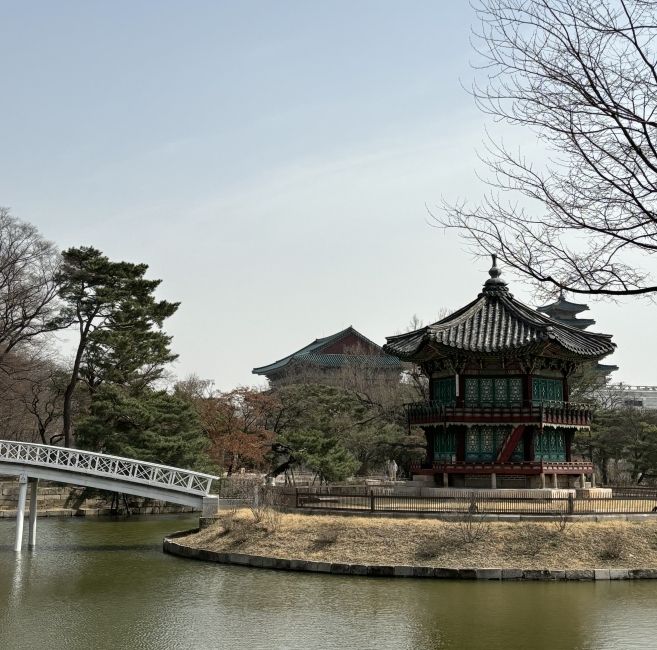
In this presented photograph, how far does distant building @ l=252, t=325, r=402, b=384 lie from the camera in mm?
79062

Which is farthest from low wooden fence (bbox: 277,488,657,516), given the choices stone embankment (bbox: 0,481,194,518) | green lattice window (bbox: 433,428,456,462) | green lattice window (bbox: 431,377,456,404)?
stone embankment (bbox: 0,481,194,518)

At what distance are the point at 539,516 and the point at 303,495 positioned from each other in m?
7.70

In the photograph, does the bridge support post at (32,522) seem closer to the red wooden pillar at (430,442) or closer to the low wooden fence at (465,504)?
the low wooden fence at (465,504)

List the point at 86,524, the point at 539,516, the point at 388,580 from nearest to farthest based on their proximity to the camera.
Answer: the point at 388,580 < the point at 539,516 < the point at 86,524

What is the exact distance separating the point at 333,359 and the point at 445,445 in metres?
52.9

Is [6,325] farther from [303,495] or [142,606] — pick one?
[142,606]

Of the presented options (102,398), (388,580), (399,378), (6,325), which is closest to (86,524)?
(102,398)

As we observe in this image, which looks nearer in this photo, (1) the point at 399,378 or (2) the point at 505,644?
(2) the point at 505,644

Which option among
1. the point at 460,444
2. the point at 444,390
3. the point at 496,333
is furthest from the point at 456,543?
the point at 496,333

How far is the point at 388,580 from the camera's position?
2191 centimetres

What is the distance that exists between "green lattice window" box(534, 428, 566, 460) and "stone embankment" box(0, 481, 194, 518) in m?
23.4

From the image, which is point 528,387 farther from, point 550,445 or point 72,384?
point 72,384

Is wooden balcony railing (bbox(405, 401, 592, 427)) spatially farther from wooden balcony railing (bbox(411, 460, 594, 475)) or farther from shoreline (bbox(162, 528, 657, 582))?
shoreline (bbox(162, 528, 657, 582))

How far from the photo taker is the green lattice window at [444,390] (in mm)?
31844
